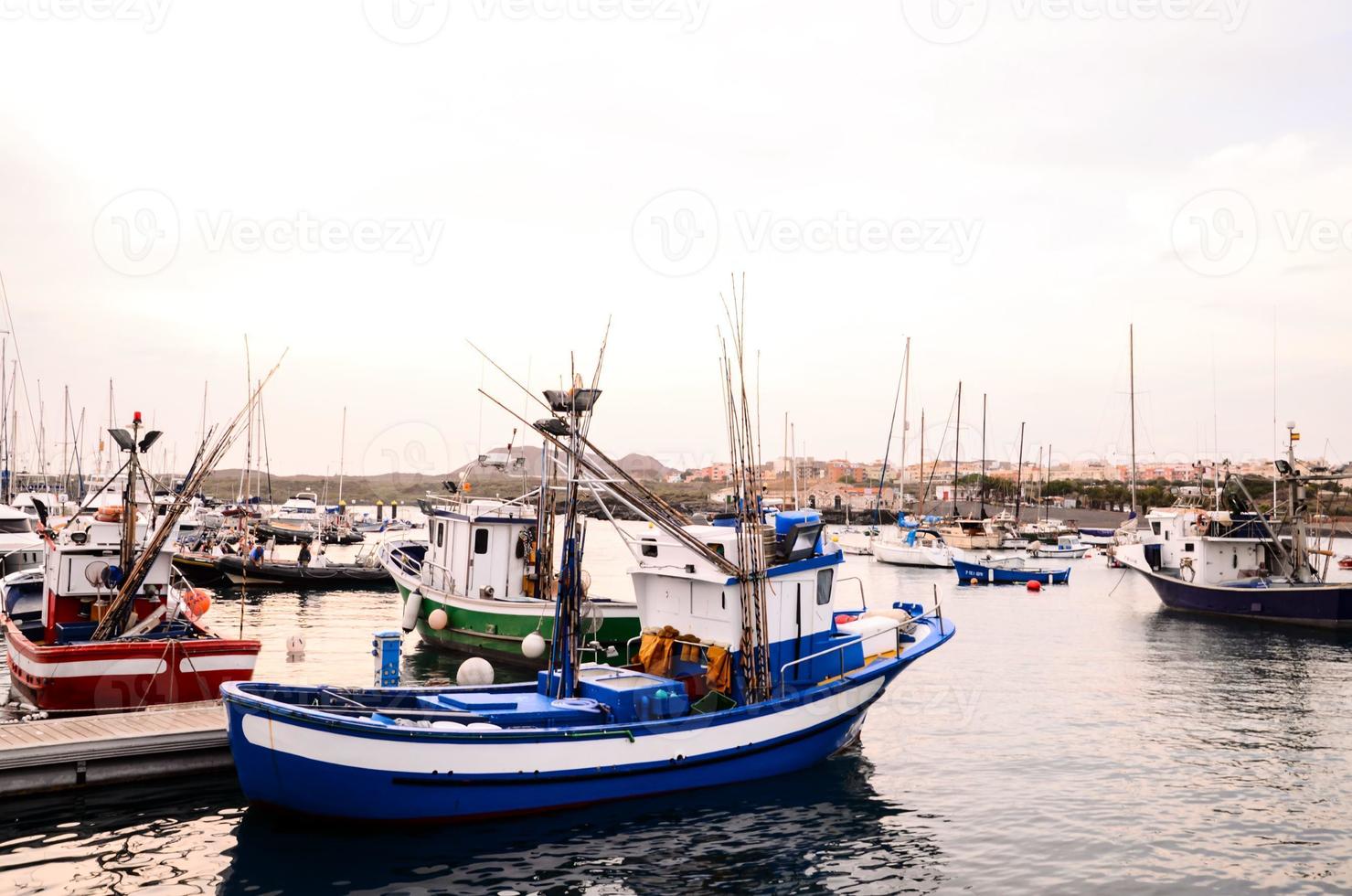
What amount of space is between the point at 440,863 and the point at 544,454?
10094mm

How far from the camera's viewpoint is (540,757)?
43.8 ft

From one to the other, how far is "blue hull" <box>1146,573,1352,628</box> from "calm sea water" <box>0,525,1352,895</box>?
1453 cm

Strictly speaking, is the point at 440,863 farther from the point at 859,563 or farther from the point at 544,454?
the point at 859,563

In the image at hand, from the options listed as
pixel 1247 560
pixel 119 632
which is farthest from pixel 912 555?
pixel 119 632

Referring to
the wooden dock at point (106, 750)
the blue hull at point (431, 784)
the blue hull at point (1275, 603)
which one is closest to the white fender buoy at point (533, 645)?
the wooden dock at point (106, 750)

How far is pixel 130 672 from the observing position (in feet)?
56.3

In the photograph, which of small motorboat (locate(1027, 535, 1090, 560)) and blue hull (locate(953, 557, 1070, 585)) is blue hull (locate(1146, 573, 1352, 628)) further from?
small motorboat (locate(1027, 535, 1090, 560))

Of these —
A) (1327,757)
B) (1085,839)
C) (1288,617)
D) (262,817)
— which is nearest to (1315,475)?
(1288,617)

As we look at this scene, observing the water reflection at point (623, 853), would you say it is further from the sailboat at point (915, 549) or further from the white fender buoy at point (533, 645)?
the sailboat at point (915, 549)

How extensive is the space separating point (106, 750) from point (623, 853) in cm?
788

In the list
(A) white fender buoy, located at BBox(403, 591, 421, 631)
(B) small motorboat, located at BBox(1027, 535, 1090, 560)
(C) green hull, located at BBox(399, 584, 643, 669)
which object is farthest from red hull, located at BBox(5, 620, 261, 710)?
(B) small motorboat, located at BBox(1027, 535, 1090, 560)

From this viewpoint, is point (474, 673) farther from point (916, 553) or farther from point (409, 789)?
point (916, 553)

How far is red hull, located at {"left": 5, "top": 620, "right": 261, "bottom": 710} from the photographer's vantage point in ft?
55.6

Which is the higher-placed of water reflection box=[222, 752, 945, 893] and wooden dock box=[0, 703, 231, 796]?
wooden dock box=[0, 703, 231, 796]
